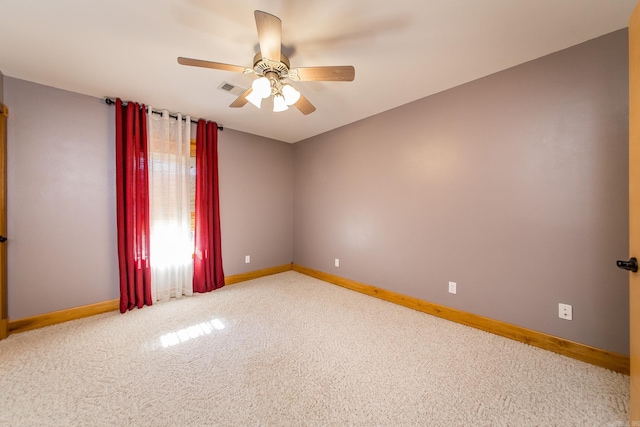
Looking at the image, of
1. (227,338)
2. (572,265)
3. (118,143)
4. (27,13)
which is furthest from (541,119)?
(118,143)

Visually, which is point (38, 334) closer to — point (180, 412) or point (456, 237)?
point (180, 412)

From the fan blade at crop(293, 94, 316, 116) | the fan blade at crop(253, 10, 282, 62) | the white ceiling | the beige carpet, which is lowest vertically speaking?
the beige carpet

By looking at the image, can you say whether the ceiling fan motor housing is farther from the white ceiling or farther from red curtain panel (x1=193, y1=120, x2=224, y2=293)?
red curtain panel (x1=193, y1=120, x2=224, y2=293)

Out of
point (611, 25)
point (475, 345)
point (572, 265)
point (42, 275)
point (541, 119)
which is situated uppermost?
point (611, 25)

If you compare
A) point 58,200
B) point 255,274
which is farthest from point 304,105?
point 255,274

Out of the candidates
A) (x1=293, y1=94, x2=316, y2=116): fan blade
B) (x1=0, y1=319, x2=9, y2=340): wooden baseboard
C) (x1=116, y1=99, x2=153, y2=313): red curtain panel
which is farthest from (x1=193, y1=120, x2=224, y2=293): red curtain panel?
(x1=293, y1=94, x2=316, y2=116): fan blade

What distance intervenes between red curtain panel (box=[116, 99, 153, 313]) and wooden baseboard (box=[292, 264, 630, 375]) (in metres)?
2.80

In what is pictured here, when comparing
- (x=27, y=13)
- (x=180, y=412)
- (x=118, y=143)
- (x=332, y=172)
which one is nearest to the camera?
(x=180, y=412)

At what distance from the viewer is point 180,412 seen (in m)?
1.34

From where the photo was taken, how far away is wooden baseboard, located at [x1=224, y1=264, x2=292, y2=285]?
3590 mm

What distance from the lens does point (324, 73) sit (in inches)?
65.4

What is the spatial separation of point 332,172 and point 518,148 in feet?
7.32

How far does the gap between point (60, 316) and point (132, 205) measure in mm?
1270

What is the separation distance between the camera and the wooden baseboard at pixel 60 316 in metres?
2.19
